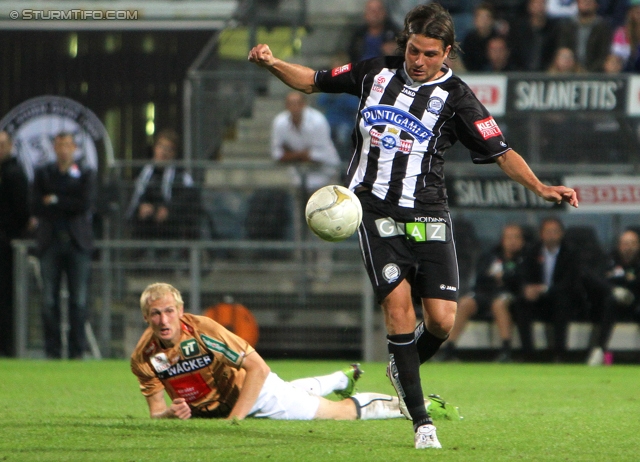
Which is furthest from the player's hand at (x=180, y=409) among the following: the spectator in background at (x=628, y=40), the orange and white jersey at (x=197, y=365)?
the spectator in background at (x=628, y=40)

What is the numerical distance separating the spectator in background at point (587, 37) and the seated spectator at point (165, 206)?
18.2 ft

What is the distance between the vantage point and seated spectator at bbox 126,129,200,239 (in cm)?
1290

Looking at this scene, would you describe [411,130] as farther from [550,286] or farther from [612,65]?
[612,65]

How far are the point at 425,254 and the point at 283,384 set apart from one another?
166 cm

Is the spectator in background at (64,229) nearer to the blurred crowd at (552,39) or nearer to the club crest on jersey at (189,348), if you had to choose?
the blurred crowd at (552,39)

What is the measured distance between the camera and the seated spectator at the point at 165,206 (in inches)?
508

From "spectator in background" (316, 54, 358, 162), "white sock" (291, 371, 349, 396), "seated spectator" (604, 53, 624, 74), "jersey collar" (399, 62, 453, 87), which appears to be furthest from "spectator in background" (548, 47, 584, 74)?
"jersey collar" (399, 62, 453, 87)

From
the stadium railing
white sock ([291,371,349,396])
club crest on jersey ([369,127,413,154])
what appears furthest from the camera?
the stadium railing

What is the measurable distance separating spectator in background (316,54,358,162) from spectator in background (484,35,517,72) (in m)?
1.90

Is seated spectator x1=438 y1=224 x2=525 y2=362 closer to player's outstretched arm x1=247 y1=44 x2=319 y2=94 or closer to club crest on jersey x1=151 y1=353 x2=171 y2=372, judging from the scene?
club crest on jersey x1=151 y1=353 x2=171 y2=372

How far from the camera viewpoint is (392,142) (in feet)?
19.3

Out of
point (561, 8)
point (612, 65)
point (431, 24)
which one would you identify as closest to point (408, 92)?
point (431, 24)

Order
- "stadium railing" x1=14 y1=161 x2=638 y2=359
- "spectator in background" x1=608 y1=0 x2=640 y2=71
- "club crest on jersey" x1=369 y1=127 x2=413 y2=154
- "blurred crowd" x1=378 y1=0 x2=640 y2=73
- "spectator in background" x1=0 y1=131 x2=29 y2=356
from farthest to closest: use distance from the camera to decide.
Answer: "blurred crowd" x1=378 y1=0 x2=640 y2=73, "spectator in background" x1=608 y1=0 x2=640 y2=71, "spectator in background" x1=0 y1=131 x2=29 y2=356, "stadium railing" x1=14 y1=161 x2=638 y2=359, "club crest on jersey" x1=369 y1=127 x2=413 y2=154

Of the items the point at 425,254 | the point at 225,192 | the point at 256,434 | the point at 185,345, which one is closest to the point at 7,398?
the point at 185,345
